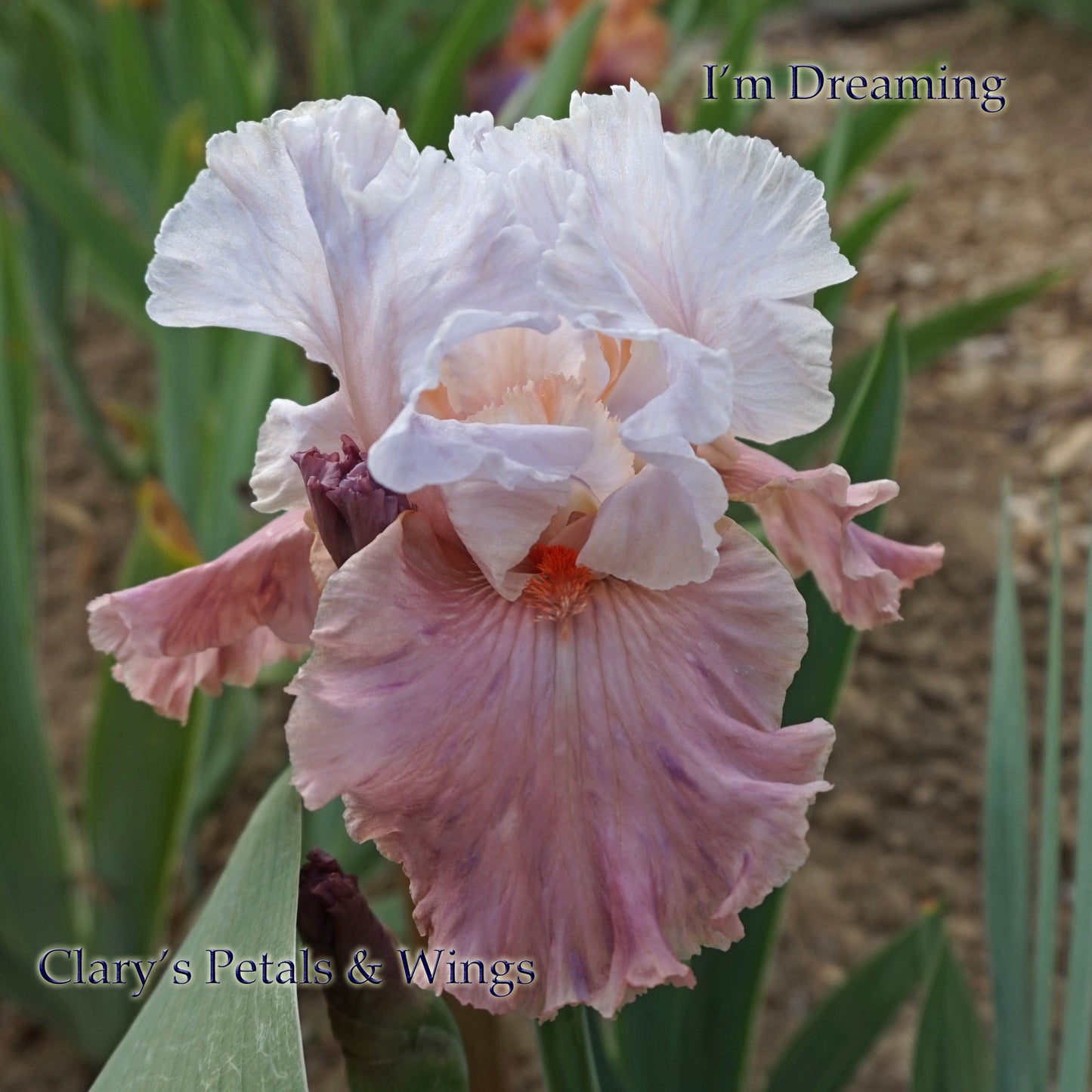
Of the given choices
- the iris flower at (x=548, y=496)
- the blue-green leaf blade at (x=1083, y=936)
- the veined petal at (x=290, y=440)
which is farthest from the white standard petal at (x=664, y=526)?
the blue-green leaf blade at (x=1083, y=936)

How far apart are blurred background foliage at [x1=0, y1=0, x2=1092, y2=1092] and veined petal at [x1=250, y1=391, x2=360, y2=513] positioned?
129 mm

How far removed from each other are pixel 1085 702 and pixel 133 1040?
18.0 inches

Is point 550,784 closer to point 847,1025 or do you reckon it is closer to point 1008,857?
point 1008,857

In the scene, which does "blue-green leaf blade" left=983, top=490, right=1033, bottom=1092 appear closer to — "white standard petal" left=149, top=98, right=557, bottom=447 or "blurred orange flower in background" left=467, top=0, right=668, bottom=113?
"white standard petal" left=149, top=98, right=557, bottom=447

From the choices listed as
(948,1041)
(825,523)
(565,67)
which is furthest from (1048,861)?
(565,67)

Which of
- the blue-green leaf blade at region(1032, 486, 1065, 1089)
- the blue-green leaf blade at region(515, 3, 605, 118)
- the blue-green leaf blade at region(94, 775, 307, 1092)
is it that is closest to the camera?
the blue-green leaf blade at region(94, 775, 307, 1092)

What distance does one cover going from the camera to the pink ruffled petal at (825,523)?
0.49 m

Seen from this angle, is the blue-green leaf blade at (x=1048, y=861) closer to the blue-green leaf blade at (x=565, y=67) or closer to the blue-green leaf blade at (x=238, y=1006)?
the blue-green leaf blade at (x=238, y=1006)

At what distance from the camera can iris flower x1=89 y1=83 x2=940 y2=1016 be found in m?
0.41

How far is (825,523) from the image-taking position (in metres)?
0.51

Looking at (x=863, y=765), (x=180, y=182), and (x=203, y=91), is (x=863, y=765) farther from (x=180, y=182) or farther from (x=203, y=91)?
(x=203, y=91)

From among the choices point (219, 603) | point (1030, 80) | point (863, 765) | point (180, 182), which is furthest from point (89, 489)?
point (1030, 80)

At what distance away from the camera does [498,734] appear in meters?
0.41

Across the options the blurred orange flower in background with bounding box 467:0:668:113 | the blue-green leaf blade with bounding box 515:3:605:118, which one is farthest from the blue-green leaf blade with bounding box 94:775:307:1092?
the blurred orange flower in background with bounding box 467:0:668:113
